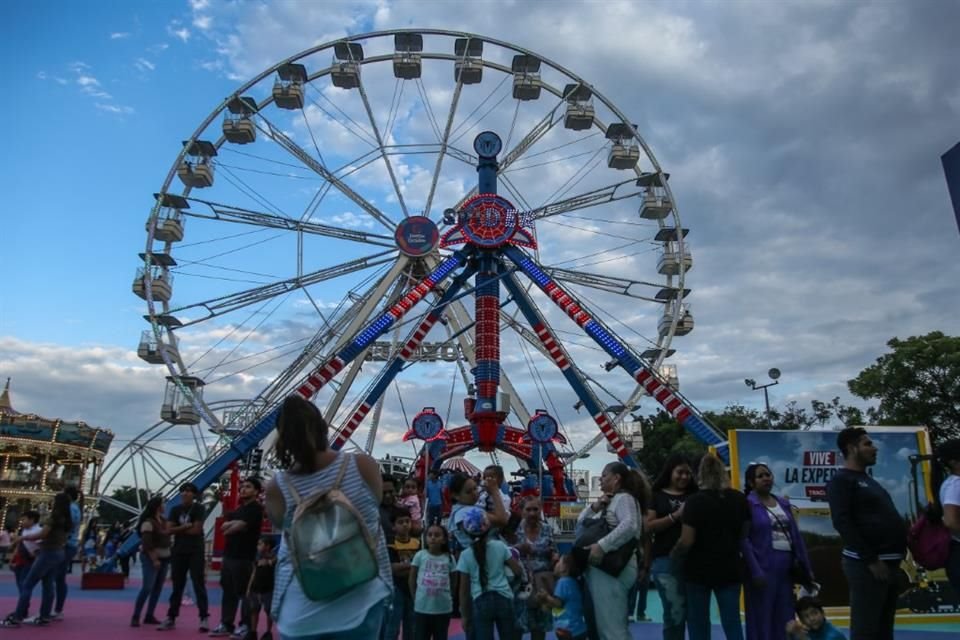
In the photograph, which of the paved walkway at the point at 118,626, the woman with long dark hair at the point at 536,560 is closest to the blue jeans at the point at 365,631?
the woman with long dark hair at the point at 536,560

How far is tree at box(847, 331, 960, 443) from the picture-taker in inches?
1112

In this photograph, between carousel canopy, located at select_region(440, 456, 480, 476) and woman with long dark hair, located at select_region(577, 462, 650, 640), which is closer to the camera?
woman with long dark hair, located at select_region(577, 462, 650, 640)

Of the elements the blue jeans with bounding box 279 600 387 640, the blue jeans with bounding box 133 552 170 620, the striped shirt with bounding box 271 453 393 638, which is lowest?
the blue jeans with bounding box 133 552 170 620

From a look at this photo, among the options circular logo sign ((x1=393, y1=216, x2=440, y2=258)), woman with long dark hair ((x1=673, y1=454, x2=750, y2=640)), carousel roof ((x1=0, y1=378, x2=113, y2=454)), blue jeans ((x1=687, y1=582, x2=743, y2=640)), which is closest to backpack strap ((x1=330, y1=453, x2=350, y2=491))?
woman with long dark hair ((x1=673, y1=454, x2=750, y2=640))

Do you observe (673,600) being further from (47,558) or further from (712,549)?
(47,558)

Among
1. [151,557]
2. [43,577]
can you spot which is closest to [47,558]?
[43,577]

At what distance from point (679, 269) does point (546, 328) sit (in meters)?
5.21

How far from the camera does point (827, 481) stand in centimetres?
863

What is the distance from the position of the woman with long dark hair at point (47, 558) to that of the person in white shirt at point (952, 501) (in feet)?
24.4

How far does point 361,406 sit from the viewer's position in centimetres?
2081

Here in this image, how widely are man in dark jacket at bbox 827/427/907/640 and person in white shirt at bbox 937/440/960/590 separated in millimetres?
232

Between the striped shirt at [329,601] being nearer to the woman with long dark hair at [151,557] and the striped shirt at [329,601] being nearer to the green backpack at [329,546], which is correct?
the green backpack at [329,546]

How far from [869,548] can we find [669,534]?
47.5 inches

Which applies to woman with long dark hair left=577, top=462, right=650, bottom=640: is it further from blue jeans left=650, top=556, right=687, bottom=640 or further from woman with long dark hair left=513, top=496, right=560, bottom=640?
woman with long dark hair left=513, top=496, right=560, bottom=640
